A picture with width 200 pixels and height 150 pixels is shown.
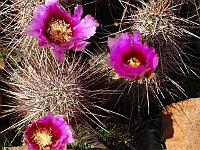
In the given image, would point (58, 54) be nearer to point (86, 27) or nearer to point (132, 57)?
point (86, 27)

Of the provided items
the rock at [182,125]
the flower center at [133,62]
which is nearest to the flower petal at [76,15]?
the flower center at [133,62]

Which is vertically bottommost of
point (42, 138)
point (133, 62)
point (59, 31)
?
point (42, 138)

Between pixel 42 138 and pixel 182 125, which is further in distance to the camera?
pixel 182 125

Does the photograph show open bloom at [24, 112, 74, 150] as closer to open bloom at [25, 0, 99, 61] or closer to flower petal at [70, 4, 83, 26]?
open bloom at [25, 0, 99, 61]

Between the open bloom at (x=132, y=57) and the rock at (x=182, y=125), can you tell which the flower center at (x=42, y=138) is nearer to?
the open bloom at (x=132, y=57)

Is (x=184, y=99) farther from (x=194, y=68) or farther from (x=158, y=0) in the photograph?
(x=158, y=0)

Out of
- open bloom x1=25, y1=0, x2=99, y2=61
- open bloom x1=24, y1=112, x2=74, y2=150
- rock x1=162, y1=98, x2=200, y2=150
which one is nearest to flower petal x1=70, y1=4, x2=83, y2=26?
open bloom x1=25, y1=0, x2=99, y2=61

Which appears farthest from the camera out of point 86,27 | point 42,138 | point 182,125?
point 182,125

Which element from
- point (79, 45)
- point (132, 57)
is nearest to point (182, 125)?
point (132, 57)
